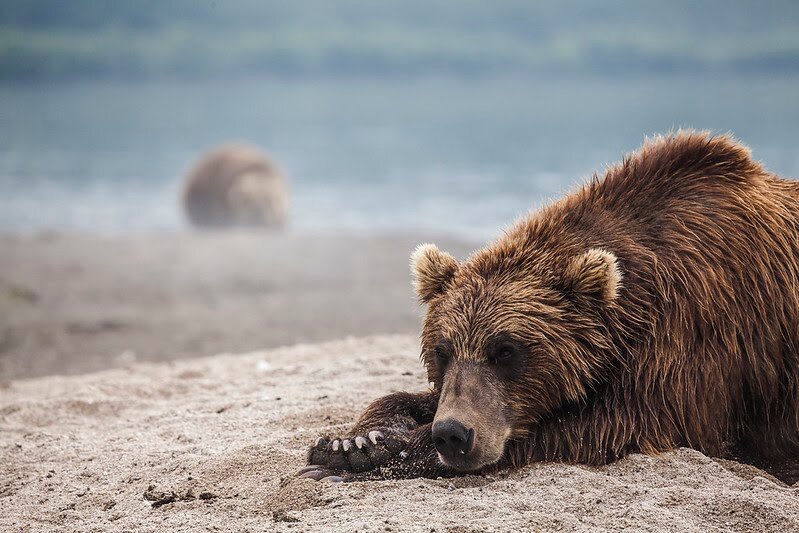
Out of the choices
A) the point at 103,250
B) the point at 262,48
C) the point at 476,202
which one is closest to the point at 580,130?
the point at 476,202

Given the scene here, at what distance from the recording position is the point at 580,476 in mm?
3971

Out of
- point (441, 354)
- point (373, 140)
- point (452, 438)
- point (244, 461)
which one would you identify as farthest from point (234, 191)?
point (373, 140)

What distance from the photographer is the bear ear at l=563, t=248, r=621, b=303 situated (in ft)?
13.5

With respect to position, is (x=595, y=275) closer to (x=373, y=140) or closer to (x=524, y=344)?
(x=524, y=344)

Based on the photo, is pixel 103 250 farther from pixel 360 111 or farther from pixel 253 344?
pixel 360 111

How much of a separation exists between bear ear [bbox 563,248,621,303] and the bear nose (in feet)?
2.59

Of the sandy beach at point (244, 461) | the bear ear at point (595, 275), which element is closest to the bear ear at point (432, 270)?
the sandy beach at point (244, 461)

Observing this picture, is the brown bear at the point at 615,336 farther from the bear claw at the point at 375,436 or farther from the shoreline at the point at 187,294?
the shoreline at the point at 187,294

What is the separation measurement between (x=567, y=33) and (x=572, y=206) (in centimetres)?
8047

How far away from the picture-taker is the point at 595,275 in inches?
162

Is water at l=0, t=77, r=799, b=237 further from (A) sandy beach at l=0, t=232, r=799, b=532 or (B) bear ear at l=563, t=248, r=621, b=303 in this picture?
(A) sandy beach at l=0, t=232, r=799, b=532

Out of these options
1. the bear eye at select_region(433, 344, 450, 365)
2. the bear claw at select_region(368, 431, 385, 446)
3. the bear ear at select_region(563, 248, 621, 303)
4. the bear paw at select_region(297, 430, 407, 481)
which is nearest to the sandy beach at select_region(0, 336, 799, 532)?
the bear paw at select_region(297, 430, 407, 481)

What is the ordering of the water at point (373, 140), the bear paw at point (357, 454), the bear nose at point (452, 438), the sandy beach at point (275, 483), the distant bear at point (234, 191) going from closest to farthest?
the sandy beach at point (275, 483) < the bear nose at point (452, 438) < the bear paw at point (357, 454) < the distant bear at point (234, 191) < the water at point (373, 140)

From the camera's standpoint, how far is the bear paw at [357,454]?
419cm
